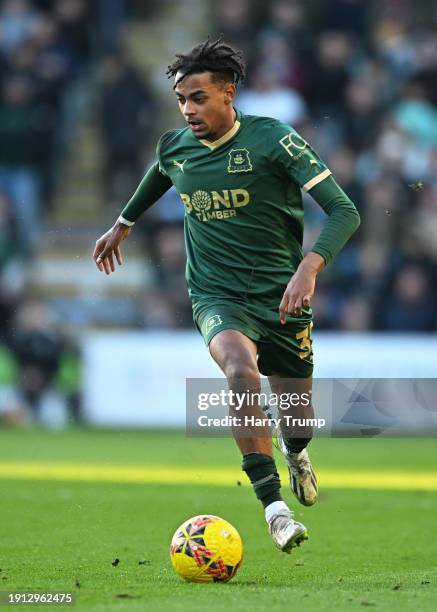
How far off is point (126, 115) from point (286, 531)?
12.5m

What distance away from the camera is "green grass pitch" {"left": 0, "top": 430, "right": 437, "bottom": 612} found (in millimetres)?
5410

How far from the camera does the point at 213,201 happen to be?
6645mm

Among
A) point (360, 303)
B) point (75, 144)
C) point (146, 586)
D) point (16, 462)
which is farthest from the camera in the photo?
point (75, 144)

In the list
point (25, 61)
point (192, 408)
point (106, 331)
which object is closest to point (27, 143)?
point (25, 61)

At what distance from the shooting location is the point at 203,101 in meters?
6.49

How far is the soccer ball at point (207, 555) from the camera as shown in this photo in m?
5.80

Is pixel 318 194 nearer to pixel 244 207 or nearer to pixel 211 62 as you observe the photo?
pixel 244 207

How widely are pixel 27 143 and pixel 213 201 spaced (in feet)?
39.1

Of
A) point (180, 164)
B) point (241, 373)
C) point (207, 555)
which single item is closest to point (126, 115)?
point (180, 164)

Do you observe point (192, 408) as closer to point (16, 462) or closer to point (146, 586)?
point (146, 586)

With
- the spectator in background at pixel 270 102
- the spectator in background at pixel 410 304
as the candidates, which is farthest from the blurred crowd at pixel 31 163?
the spectator in background at pixel 410 304

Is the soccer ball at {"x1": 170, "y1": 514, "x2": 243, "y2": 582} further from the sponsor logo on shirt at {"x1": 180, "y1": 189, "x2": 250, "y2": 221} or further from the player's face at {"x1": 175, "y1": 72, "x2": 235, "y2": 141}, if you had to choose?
the player's face at {"x1": 175, "y1": 72, "x2": 235, "y2": 141}

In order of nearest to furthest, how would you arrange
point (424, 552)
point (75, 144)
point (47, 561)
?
point (47, 561) → point (424, 552) → point (75, 144)

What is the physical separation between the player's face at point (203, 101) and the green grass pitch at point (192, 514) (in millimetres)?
2169
